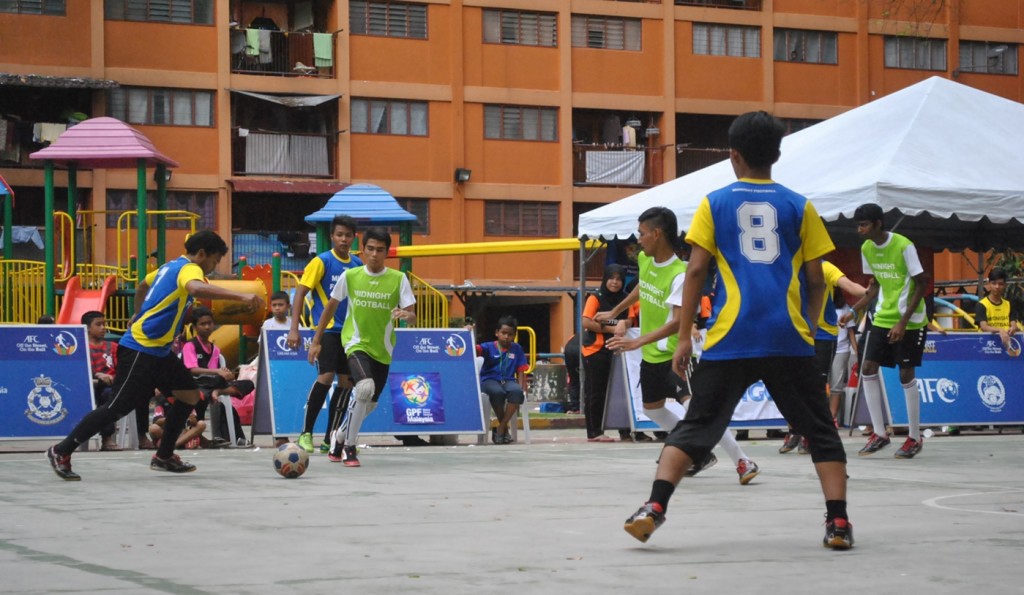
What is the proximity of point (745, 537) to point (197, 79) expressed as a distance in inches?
1414

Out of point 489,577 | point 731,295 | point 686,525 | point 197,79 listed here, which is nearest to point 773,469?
point 686,525

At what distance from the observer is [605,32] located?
45.2 meters

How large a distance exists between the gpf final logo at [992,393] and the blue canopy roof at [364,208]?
13.2 metres

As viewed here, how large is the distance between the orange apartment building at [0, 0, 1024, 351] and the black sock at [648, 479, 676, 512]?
31.5m

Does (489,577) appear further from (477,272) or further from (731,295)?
(477,272)

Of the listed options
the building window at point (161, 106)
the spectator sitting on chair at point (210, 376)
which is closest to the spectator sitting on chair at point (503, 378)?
the spectator sitting on chair at point (210, 376)

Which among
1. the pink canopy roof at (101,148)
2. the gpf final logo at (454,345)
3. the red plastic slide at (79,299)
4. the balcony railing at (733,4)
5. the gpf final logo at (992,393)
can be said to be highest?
the balcony railing at (733,4)

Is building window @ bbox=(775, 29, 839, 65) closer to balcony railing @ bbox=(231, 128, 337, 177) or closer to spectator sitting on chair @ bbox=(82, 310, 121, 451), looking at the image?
balcony railing @ bbox=(231, 128, 337, 177)

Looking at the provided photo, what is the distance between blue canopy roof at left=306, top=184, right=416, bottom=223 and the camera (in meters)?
28.2

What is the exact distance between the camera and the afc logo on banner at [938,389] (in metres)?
16.6

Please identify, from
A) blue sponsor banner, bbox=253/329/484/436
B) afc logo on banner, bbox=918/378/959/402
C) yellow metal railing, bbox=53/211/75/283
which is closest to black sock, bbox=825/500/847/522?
blue sponsor banner, bbox=253/329/484/436

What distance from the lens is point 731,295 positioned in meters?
6.66

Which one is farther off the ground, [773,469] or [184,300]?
[184,300]

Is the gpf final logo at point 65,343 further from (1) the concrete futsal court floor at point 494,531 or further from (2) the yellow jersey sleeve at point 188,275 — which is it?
(2) the yellow jersey sleeve at point 188,275
